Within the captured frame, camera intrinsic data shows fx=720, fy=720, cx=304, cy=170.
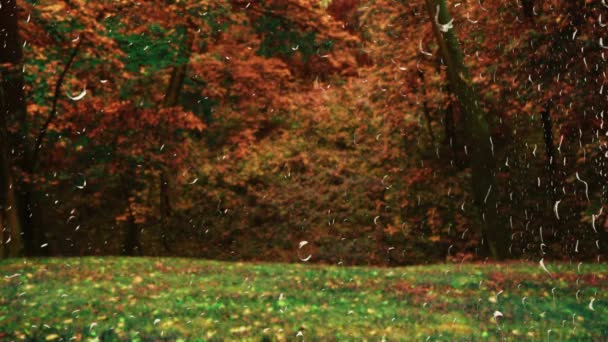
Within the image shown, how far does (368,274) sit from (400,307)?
12.5 feet

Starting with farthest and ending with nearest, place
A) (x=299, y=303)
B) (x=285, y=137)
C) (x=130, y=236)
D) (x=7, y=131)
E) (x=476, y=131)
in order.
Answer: (x=285, y=137) → (x=130, y=236) → (x=476, y=131) → (x=7, y=131) → (x=299, y=303)

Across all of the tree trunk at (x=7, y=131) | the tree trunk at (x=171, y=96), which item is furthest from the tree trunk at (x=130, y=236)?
the tree trunk at (x=7, y=131)

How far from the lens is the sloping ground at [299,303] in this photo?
7824 mm

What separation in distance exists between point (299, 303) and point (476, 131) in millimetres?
9127

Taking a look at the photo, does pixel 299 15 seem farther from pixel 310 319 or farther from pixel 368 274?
pixel 310 319

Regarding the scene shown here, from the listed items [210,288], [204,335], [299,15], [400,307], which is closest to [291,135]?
[299,15]

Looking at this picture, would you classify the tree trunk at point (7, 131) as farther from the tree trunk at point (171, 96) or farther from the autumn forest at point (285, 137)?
the tree trunk at point (171, 96)

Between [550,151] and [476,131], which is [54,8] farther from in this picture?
[550,151]

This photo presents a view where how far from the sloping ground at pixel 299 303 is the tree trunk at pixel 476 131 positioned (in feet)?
11.5

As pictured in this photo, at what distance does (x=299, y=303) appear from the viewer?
392 inches

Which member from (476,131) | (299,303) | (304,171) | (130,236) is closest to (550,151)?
(476,131)

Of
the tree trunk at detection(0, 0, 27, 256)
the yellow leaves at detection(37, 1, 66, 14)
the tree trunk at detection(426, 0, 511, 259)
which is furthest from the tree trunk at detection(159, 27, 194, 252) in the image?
the tree trunk at detection(426, 0, 511, 259)

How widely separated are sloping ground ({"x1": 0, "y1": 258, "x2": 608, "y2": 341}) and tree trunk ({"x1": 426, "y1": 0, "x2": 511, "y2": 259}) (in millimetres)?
3510

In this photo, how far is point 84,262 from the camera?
49.4 ft
